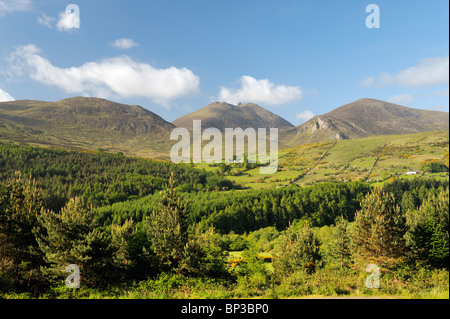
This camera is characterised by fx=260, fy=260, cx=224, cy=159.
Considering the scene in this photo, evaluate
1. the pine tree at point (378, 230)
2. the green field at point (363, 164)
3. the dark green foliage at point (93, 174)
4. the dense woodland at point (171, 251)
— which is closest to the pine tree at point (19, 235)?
the dense woodland at point (171, 251)

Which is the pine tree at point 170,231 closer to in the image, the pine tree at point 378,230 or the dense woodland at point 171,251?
the dense woodland at point 171,251

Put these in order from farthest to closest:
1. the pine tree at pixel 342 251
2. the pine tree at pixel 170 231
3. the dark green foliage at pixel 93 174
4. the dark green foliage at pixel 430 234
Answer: the dark green foliage at pixel 93 174
the pine tree at pixel 342 251
the pine tree at pixel 170 231
the dark green foliage at pixel 430 234

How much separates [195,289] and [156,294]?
2625 millimetres

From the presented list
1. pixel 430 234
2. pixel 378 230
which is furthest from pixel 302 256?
pixel 430 234

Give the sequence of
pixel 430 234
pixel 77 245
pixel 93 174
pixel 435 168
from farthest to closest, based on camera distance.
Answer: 1. pixel 93 174
2. pixel 435 168
3. pixel 430 234
4. pixel 77 245

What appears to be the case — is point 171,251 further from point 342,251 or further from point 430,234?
point 430,234

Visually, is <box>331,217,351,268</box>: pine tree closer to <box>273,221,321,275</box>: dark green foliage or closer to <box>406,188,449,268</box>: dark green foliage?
<box>273,221,321,275</box>: dark green foliage

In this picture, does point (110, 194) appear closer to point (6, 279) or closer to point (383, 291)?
point (6, 279)

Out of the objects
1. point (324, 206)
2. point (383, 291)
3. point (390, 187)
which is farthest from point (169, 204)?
point (390, 187)

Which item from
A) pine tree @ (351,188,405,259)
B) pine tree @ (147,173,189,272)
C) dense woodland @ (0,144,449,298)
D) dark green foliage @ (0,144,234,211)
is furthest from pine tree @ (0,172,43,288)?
dark green foliage @ (0,144,234,211)

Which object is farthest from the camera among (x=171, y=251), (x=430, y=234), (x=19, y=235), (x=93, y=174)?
(x=93, y=174)

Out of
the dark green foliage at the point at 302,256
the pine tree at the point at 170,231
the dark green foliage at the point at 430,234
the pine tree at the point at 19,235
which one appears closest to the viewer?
the dark green foliage at the point at 430,234

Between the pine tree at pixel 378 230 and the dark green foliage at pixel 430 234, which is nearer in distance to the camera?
the dark green foliage at pixel 430 234

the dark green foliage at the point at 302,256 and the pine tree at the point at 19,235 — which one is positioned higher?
the pine tree at the point at 19,235
